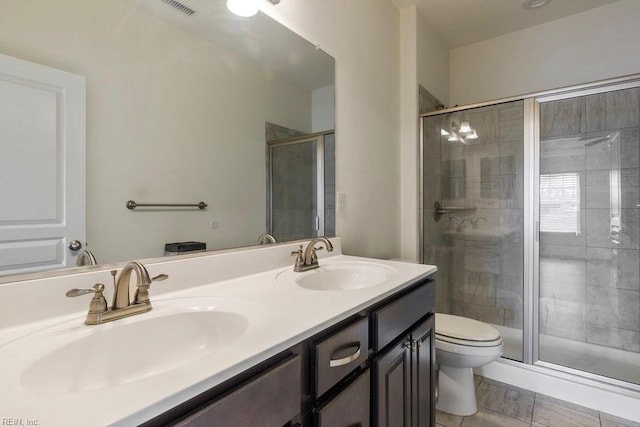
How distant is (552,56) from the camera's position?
2.51m

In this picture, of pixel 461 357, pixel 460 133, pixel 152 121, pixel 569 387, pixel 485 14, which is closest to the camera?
pixel 152 121

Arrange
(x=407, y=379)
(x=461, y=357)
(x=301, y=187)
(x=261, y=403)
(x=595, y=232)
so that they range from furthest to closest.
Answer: (x=595, y=232) → (x=461, y=357) → (x=301, y=187) → (x=407, y=379) → (x=261, y=403)

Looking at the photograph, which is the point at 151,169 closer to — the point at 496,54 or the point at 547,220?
the point at 547,220

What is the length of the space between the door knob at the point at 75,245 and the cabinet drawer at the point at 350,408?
71cm

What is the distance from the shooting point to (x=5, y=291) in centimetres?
66

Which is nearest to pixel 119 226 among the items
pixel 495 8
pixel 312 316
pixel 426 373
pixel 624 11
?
pixel 312 316

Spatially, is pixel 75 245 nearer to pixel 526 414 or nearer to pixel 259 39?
pixel 259 39

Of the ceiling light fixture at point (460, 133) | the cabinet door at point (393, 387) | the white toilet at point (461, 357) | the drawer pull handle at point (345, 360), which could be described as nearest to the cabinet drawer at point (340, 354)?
the drawer pull handle at point (345, 360)

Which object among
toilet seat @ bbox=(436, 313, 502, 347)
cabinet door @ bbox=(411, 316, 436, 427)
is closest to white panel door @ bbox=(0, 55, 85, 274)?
cabinet door @ bbox=(411, 316, 436, 427)

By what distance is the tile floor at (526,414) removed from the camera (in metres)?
1.65

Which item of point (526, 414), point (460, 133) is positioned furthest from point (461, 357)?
point (460, 133)

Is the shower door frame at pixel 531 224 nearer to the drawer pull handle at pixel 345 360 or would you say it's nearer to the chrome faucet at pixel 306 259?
the chrome faucet at pixel 306 259

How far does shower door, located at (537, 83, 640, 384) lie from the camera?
6.85 feet

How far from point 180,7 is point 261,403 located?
1164 millimetres
